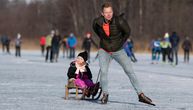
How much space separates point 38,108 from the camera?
33.3ft

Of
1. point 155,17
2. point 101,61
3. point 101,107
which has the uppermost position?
point 155,17

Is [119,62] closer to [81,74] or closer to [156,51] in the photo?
[81,74]

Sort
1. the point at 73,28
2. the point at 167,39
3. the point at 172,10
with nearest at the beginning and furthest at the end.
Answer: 1. the point at 167,39
2. the point at 172,10
3. the point at 73,28

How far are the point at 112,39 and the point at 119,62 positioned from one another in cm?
43

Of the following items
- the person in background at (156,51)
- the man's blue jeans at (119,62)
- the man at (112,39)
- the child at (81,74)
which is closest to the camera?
the man at (112,39)

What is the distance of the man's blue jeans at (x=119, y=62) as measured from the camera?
1095cm

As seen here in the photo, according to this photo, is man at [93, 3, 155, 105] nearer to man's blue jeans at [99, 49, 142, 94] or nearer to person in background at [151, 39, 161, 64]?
man's blue jeans at [99, 49, 142, 94]

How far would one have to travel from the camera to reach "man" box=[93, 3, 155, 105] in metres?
10.8

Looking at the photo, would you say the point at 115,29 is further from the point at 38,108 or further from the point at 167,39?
the point at 167,39

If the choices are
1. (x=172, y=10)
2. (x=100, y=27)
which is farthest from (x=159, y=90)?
(x=172, y=10)

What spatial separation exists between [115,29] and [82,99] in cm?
170

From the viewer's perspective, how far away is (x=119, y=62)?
11.0m

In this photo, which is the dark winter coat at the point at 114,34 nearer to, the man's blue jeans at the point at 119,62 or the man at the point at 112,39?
the man at the point at 112,39

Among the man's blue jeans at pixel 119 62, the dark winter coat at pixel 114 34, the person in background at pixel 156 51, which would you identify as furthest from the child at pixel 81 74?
the person in background at pixel 156 51
